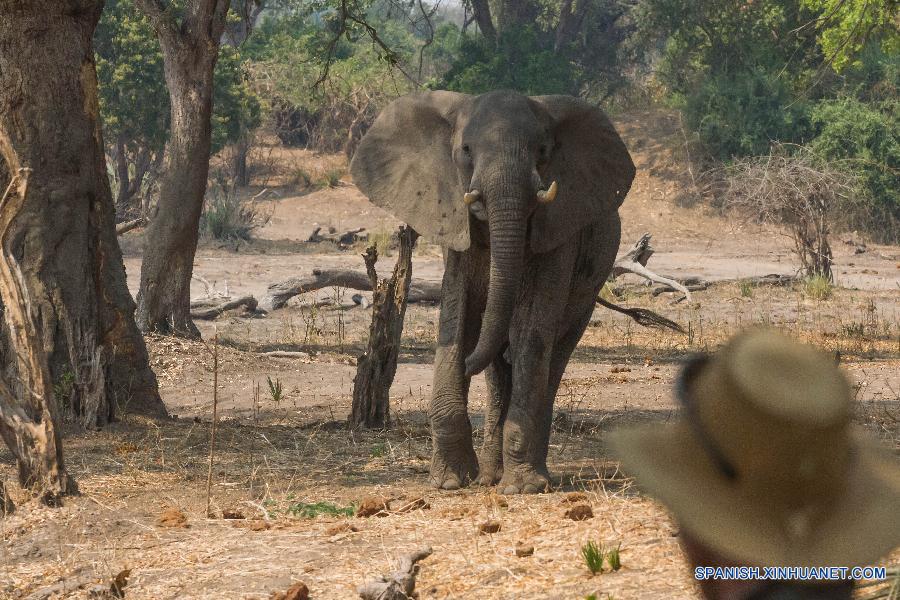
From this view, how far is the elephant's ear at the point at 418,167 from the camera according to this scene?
6844 millimetres

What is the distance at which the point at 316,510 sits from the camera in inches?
236

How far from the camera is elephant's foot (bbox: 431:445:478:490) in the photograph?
22.5 feet

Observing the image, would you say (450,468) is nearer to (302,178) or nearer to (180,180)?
(180,180)

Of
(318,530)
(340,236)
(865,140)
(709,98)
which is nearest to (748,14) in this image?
(709,98)

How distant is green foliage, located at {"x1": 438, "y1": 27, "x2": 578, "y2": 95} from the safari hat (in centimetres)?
3186

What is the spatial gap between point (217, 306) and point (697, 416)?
1524cm

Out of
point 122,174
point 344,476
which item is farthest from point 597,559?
point 122,174

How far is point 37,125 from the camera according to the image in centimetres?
840

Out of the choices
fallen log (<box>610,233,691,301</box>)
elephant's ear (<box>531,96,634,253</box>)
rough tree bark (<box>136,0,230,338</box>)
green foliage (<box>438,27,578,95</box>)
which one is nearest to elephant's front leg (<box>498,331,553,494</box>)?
elephant's ear (<box>531,96,634,253</box>)

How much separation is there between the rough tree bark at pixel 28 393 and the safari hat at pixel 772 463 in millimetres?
4711

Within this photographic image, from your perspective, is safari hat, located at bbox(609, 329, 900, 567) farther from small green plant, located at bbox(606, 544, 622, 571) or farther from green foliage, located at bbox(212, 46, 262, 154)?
green foliage, located at bbox(212, 46, 262, 154)

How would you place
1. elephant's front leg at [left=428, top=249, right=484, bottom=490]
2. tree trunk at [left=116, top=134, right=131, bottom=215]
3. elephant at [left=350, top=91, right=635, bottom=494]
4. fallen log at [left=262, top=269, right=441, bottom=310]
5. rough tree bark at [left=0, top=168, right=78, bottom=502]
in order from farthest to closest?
tree trunk at [left=116, top=134, right=131, bottom=215]
fallen log at [left=262, top=269, right=441, bottom=310]
elephant's front leg at [left=428, top=249, right=484, bottom=490]
elephant at [left=350, top=91, right=635, bottom=494]
rough tree bark at [left=0, top=168, right=78, bottom=502]

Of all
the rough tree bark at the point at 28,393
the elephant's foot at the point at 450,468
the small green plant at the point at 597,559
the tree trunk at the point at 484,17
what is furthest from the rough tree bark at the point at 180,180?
the tree trunk at the point at 484,17

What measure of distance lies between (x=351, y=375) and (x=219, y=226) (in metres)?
14.0
